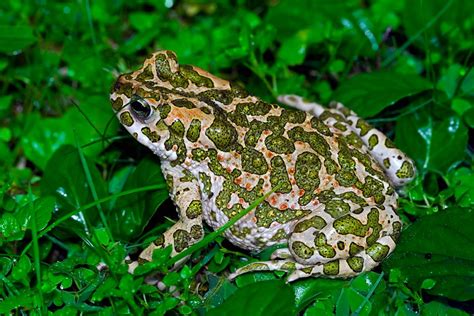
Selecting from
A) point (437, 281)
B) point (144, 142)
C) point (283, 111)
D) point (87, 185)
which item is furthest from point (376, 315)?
point (87, 185)

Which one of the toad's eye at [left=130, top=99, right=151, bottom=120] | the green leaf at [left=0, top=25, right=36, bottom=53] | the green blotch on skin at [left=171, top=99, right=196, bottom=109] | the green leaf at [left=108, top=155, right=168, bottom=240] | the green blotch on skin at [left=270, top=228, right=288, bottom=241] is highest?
the green leaf at [left=0, top=25, right=36, bottom=53]

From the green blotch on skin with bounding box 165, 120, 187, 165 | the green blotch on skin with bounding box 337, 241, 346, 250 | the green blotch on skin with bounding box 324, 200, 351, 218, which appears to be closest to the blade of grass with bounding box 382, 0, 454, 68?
the green blotch on skin with bounding box 324, 200, 351, 218

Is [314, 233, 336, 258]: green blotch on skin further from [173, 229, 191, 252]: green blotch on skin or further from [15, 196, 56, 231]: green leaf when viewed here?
[15, 196, 56, 231]: green leaf

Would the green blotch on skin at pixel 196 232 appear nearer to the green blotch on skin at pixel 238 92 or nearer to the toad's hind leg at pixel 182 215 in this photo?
the toad's hind leg at pixel 182 215

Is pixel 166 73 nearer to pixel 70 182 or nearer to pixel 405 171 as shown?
pixel 70 182

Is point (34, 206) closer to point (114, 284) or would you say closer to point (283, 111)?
point (114, 284)

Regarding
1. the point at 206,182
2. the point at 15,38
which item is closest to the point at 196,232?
the point at 206,182
